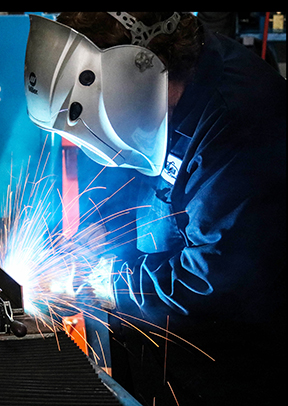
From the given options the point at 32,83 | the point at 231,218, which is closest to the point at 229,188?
the point at 231,218

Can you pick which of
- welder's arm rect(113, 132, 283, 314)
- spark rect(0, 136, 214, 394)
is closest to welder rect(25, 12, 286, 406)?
welder's arm rect(113, 132, 283, 314)

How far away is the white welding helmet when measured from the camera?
4.59ft

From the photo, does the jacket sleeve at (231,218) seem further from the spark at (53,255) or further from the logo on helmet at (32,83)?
the logo on helmet at (32,83)

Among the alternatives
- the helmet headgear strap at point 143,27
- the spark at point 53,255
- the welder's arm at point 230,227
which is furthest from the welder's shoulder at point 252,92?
the spark at point 53,255

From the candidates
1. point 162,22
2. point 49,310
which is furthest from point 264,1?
point 49,310

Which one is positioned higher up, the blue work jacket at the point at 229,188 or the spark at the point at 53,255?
the blue work jacket at the point at 229,188

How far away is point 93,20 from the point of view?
4.64 ft

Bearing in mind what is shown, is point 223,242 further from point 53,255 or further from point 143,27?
point 53,255

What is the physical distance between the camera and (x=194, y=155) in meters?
1.41

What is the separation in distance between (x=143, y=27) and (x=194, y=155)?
1.55 feet

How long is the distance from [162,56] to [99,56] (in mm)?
231

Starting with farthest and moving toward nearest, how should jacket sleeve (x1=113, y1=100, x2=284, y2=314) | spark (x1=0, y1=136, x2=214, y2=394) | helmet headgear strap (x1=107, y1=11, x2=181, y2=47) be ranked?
spark (x1=0, y1=136, x2=214, y2=394)
helmet headgear strap (x1=107, y1=11, x2=181, y2=47)
jacket sleeve (x1=113, y1=100, x2=284, y2=314)

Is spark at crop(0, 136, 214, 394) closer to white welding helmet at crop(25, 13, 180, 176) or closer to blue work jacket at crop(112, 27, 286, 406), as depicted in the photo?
blue work jacket at crop(112, 27, 286, 406)

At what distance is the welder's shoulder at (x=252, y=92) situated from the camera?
4.33 feet
